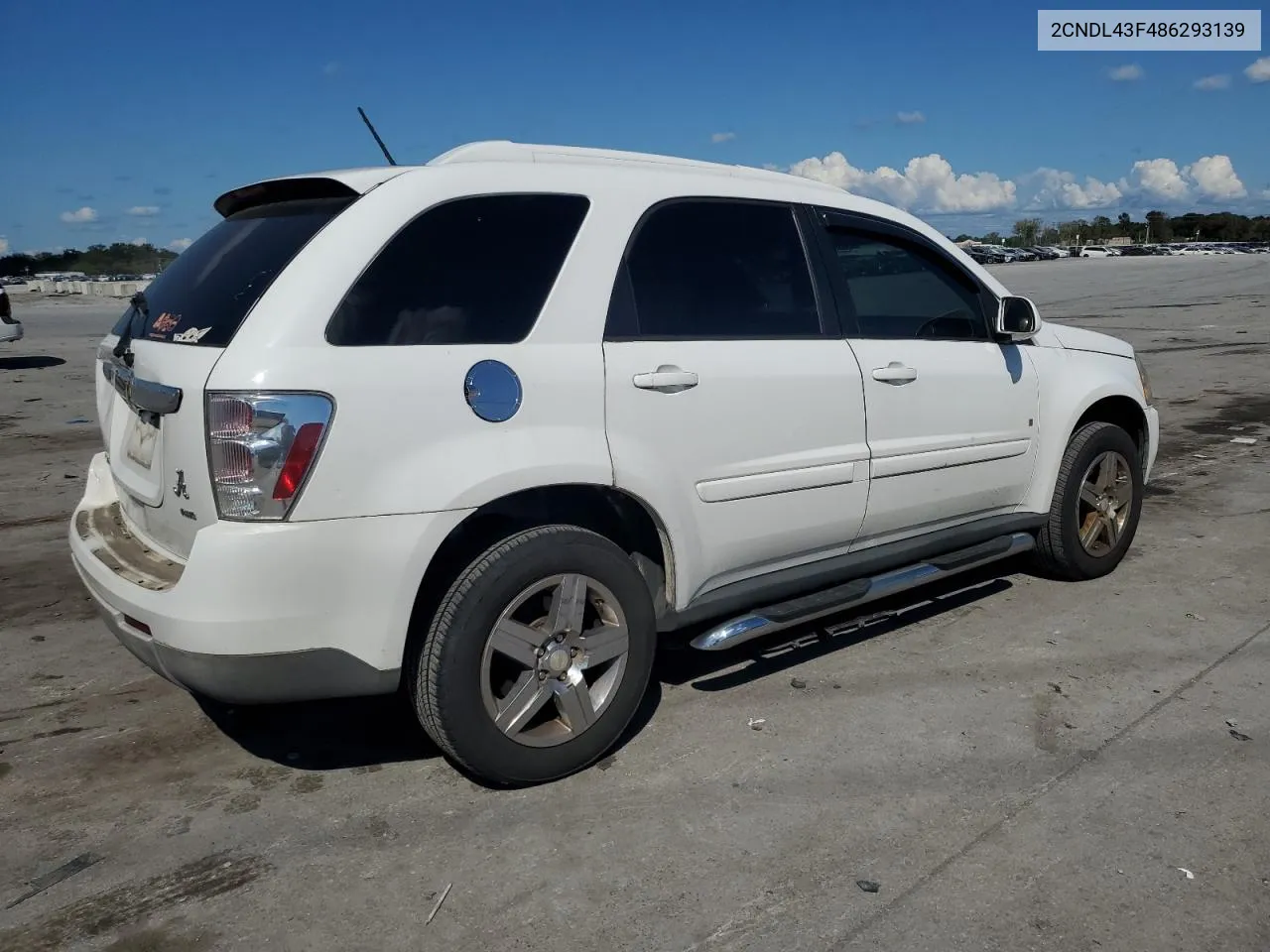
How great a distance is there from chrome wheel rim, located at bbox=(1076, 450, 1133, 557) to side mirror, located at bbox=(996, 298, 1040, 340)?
891 millimetres

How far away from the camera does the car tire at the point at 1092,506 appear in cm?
507

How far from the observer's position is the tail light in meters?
2.82

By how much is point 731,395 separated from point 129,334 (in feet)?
6.66

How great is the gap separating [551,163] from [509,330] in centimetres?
65

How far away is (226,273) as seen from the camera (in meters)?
3.29

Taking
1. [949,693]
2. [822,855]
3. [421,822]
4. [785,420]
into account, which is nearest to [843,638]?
[949,693]

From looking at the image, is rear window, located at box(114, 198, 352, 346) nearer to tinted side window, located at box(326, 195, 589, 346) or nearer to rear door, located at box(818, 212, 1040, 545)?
tinted side window, located at box(326, 195, 589, 346)

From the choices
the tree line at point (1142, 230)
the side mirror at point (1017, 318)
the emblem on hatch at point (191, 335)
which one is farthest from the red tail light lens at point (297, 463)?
the tree line at point (1142, 230)

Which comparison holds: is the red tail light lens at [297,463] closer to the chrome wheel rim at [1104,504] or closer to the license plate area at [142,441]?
the license plate area at [142,441]

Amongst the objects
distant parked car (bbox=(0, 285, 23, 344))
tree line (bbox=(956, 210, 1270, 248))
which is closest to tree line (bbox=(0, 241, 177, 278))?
distant parked car (bbox=(0, 285, 23, 344))

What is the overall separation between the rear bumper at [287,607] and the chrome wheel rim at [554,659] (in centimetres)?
33

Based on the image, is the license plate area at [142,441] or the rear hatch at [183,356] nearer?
the rear hatch at [183,356]

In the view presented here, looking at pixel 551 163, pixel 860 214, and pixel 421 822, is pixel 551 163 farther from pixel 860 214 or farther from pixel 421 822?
pixel 421 822

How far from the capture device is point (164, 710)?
3992 mm
